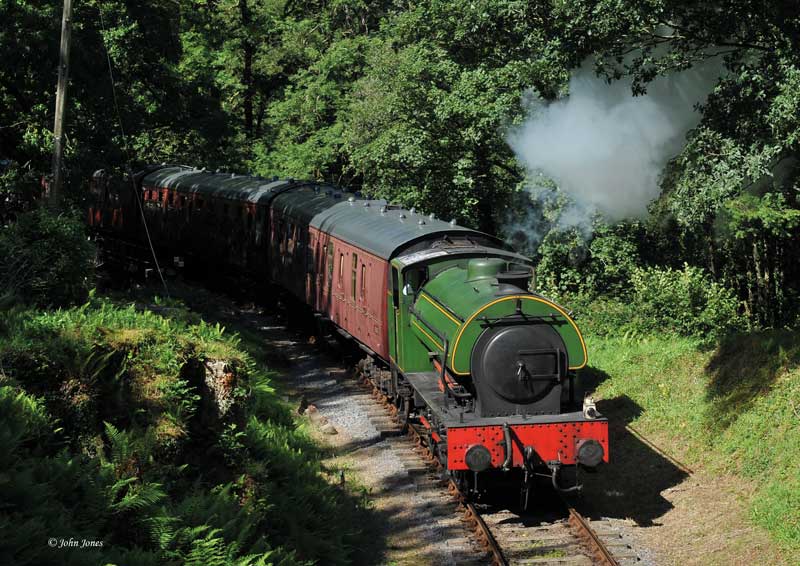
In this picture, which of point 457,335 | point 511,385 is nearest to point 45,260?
point 457,335

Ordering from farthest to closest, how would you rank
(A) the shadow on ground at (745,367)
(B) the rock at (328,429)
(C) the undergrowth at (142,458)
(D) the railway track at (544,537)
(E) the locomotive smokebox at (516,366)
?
(B) the rock at (328,429) < (A) the shadow on ground at (745,367) < (E) the locomotive smokebox at (516,366) < (D) the railway track at (544,537) < (C) the undergrowth at (142,458)

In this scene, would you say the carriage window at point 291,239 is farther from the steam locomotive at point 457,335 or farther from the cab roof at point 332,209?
the steam locomotive at point 457,335

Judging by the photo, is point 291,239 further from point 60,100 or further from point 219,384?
point 219,384

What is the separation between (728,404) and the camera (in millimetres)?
13805

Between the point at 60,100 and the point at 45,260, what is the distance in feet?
13.9

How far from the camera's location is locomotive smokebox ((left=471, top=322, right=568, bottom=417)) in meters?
10.9

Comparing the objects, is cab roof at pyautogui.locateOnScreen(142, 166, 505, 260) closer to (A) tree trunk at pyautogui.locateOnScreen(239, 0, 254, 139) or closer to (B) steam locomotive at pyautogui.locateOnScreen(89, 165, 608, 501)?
(B) steam locomotive at pyautogui.locateOnScreen(89, 165, 608, 501)

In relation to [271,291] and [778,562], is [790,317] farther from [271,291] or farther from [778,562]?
[271,291]

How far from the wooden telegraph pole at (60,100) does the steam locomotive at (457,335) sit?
530 centimetres

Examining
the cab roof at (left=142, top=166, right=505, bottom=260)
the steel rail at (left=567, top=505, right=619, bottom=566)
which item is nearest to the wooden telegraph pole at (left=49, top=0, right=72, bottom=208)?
the cab roof at (left=142, top=166, right=505, bottom=260)

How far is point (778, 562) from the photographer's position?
9.99 metres

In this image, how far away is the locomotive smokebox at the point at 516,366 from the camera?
1088 centimetres

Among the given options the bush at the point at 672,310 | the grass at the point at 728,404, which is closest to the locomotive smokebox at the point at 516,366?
the grass at the point at 728,404

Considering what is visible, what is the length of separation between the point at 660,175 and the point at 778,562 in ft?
36.0
